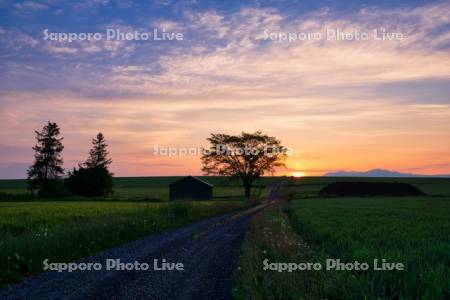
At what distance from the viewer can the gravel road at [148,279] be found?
10.2 metres

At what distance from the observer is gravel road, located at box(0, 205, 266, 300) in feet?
33.4

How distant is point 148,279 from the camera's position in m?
11.6

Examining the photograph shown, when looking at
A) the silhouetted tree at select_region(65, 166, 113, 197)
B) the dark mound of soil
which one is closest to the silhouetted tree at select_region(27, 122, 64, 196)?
the silhouetted tree at select_region(65, 166, 113, 197)

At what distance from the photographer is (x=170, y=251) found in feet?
53.7

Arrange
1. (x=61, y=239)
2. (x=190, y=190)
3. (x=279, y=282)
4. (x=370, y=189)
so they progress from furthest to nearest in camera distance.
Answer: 1. (x=370, y=189)
2. (x=190, y=190)
3. (x=61, y=239)
4. (x=279, y=282)

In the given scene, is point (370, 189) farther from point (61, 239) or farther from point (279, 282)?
point (279, 282)

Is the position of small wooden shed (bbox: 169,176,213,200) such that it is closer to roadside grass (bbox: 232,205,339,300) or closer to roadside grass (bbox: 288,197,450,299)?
roadside grass (bbox: 288,197,450,299)

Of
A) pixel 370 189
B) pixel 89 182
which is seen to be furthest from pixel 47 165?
pixel 370 189

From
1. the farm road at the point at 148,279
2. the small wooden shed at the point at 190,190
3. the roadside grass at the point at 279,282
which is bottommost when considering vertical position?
the farm road at the point at 148,279

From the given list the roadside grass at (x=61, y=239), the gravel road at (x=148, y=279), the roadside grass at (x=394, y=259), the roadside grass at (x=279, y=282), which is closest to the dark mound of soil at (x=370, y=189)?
the roadside grass at (x=61, y=239)

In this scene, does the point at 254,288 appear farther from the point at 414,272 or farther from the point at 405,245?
the point at 405,245

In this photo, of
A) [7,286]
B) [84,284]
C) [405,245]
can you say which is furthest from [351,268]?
[7,286]

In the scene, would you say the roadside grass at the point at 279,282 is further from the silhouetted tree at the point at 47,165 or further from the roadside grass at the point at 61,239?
the silhouetted tree at the point at 47,165

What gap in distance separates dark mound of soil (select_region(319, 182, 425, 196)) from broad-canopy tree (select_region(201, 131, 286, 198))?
17.1m
